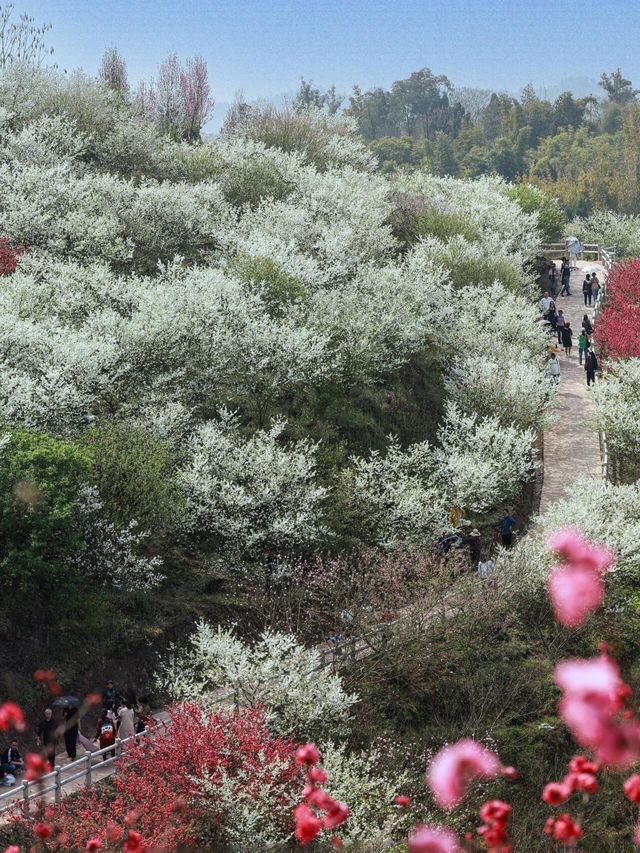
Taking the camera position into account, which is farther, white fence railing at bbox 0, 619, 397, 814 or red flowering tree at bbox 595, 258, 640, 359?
red flowering tree at bbox 595, 258, 640, 359

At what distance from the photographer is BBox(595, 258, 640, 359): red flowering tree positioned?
41062mm

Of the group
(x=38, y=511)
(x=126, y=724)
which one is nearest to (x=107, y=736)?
(x=126, y=724)

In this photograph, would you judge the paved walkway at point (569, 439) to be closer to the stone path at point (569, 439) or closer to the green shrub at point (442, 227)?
the stone path at point (569, 439)

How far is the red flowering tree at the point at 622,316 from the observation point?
41062 mm

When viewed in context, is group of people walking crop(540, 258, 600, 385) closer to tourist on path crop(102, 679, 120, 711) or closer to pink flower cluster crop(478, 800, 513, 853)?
tourist on path crop(102, 679, 120, 711)

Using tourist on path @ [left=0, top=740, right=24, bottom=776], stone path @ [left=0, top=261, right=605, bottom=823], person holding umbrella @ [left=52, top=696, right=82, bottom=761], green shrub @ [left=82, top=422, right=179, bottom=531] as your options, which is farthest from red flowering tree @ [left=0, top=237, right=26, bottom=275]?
tourist on path @ [left=0, top=740, right=24, bottom=776]

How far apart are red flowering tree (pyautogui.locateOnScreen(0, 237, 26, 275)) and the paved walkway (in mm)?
18559

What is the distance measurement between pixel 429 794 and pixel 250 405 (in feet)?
48.4

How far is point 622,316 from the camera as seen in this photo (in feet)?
148

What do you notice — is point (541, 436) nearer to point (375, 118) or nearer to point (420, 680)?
point (420, 680)

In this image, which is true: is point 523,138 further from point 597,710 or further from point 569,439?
point 597,710

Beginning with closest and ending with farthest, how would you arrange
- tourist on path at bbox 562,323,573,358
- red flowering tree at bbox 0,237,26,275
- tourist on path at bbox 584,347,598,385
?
red flowering tree at bbox 0,237,26,275, tourist on path at bbox 584,347,598,385, tourist on path at bbox 562,323,573,358

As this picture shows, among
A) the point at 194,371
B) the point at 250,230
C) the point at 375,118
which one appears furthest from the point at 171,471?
the point at 375,118

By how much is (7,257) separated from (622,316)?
2453 centimetres
